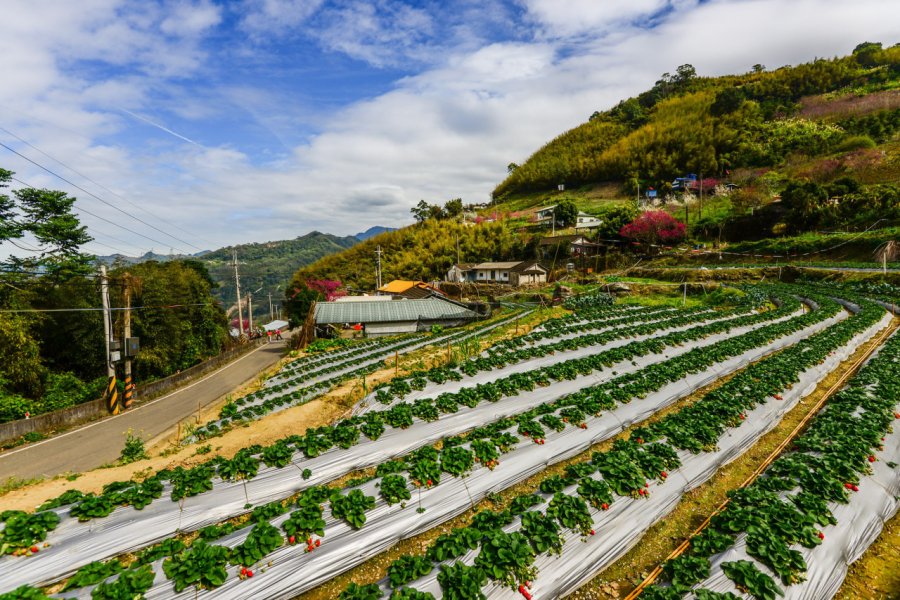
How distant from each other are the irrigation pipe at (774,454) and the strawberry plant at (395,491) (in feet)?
11.5

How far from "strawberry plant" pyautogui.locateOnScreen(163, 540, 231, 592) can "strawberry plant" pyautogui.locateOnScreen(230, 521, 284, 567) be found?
0.53ft

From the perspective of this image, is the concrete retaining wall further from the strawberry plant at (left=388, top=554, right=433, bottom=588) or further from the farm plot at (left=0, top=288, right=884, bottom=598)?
the strawberry plant at (left=388, top=554, right=433, bottom=588)

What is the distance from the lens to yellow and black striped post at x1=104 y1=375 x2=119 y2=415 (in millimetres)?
18109

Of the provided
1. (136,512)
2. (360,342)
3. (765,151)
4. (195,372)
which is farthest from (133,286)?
(765,151)

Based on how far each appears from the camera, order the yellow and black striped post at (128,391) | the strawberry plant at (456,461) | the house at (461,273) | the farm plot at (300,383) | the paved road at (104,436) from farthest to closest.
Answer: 1. the house at (461,273)
2. the yellow and black striped post at (128,391)
3. the farm plot at (300,383)
4. the paved road at (104,436)
5. the strawberry plant at (456,461)

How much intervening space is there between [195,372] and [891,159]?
76.2 metres

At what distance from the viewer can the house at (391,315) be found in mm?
31797

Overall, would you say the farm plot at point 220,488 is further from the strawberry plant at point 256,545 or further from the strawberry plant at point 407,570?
the strawberry plant at point 407,570

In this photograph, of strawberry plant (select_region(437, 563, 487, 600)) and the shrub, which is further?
the shrub

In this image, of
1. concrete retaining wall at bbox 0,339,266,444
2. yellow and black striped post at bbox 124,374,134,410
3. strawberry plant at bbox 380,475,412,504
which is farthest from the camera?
yellow and black striped post at bbox 124,374,134,410

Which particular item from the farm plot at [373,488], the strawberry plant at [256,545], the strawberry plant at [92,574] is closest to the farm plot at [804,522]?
the farm plot at [373,488]

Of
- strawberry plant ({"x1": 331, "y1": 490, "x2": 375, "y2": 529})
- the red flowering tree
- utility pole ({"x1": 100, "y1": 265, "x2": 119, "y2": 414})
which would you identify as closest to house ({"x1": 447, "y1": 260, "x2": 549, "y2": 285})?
the red flowering tree

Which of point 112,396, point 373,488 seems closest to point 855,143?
point 373,488

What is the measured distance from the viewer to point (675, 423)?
27.5ft
